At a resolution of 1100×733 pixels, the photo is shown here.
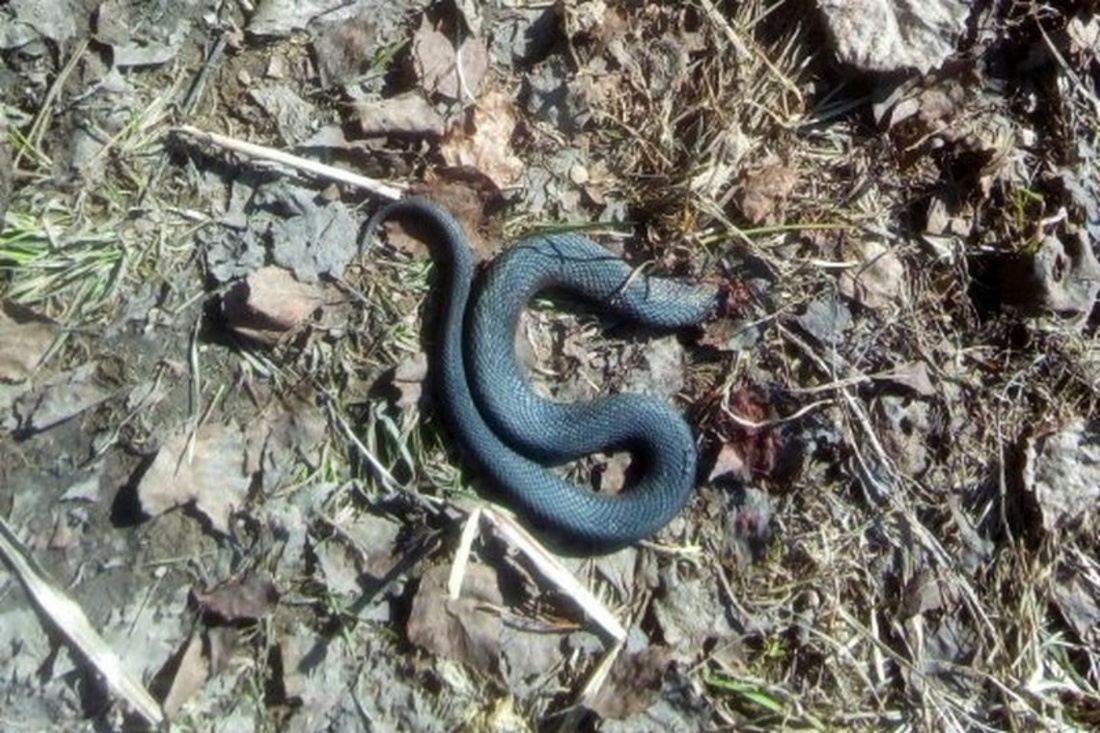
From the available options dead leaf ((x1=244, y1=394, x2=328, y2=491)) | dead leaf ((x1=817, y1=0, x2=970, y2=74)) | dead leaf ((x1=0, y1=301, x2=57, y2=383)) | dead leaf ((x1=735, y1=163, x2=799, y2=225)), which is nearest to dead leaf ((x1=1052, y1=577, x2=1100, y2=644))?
dead leaf ((x1=735, y1=163, x2=799, y2=225))

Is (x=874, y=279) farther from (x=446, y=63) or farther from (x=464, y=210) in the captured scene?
(x=446, y=63)

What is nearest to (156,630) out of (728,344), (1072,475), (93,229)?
(93,229)

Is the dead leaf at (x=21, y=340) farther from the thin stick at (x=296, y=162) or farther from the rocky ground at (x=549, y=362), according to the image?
the thin stick at (x=296, y=162)

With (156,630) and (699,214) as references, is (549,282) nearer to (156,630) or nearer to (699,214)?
(699,214)

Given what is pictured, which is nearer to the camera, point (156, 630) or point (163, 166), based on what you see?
point (156, 630)

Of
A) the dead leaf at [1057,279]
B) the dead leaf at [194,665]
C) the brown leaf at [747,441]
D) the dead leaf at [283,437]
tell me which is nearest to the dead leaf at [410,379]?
the dead leaf at [283,437]
